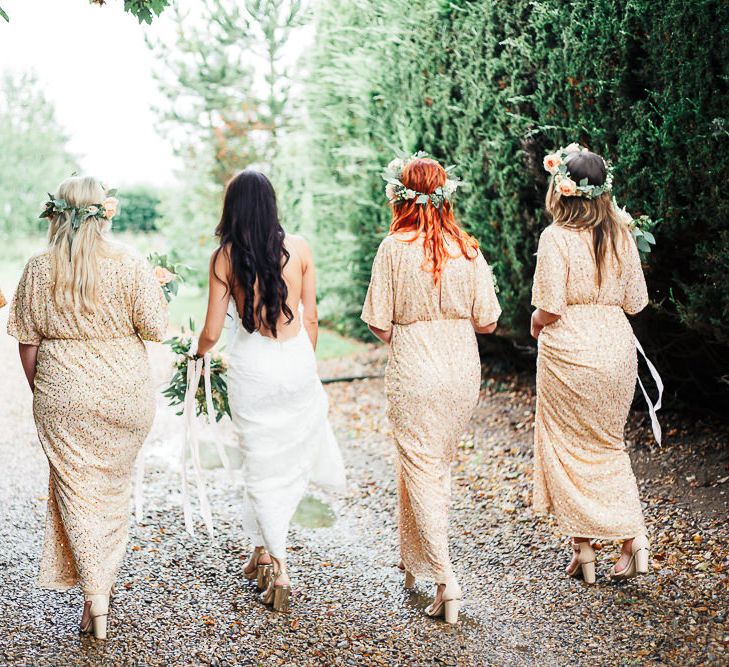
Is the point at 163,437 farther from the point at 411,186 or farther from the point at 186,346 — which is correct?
the point at 411,186

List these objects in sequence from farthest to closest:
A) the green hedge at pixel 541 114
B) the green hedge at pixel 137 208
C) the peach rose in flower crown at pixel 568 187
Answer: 1. the green hedge at pixel 137 208
2. the green hedge at pixel 541 114
3. the peach rose in flower crown at pixel 568 187

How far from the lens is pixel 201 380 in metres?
4.63

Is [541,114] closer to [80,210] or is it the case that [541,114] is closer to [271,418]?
[271,418]

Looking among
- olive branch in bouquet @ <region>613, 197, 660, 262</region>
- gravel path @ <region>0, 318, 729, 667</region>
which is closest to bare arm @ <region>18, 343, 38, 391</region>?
gravel path @ <region>0, 318, 729, 667</region>

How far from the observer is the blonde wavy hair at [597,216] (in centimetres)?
423

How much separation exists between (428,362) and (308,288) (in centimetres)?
71

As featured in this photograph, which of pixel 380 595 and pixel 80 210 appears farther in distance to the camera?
pixel 380 595

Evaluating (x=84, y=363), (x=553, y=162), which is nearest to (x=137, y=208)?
(x=84, y=363)

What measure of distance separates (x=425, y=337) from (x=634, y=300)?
1.14 metres

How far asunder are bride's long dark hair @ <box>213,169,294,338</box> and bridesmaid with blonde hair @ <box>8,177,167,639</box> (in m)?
0.41

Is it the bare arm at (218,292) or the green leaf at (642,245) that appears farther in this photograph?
the green leaf at (642,245)

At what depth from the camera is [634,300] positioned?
14.4ft

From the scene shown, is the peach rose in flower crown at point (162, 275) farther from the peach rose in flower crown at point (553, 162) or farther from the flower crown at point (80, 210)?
the peach rose in flower crown at point (553, 162)

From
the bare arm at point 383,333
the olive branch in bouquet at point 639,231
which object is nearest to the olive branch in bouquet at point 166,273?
the bare arm at point 383,333
